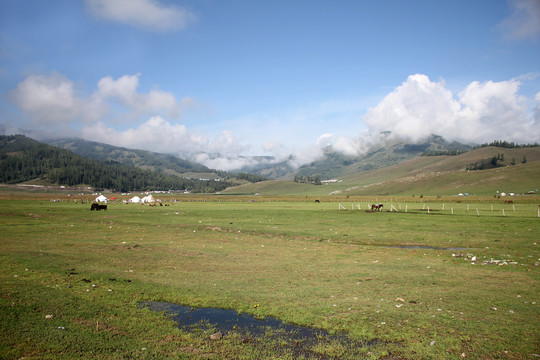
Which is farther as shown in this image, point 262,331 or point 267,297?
point 267,297

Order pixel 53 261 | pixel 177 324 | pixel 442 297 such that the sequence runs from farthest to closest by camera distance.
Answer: pixel 53 261 < pixel 442 297 < pixel 177 324

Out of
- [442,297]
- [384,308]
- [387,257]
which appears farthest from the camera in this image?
[387,257]

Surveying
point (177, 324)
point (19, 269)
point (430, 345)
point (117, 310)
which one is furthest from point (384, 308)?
point (19, 269)

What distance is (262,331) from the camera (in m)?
9.82

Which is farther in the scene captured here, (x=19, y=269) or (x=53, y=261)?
(x=53, y=261)

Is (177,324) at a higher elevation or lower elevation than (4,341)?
lower

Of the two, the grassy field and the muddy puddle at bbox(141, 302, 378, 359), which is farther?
the muddy puddle at bbox(141, 302, 378, 359)

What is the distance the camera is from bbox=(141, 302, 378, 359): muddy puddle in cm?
877

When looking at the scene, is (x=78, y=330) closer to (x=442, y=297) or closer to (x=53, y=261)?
(x=53, y=261)

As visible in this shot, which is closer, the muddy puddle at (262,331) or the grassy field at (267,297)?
the grassy field at (267,297)

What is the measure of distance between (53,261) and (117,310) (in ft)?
29.0

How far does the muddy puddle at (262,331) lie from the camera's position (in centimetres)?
877

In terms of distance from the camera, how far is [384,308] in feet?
37.9

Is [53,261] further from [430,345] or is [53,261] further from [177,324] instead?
[430,345]
